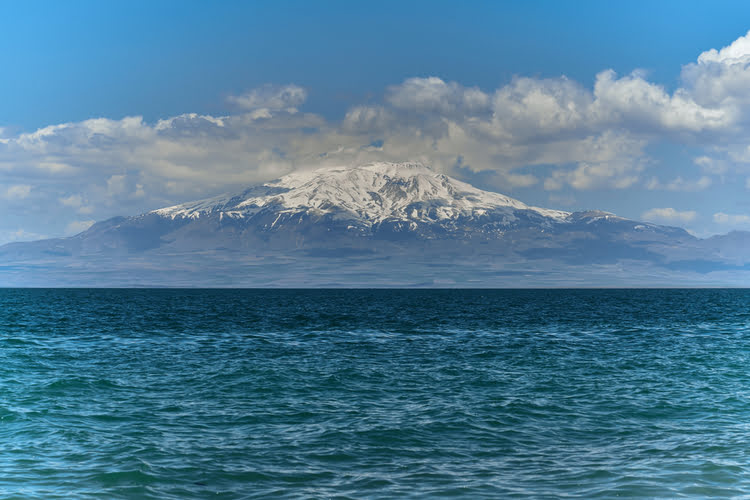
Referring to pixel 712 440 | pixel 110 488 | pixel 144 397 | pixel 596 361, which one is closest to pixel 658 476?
pixel 712 440

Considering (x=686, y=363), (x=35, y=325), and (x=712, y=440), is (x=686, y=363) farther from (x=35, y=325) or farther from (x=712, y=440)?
(x=35, y=325)

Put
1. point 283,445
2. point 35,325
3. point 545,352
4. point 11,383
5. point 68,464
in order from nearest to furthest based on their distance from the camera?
point 68,464
point 283,445
point 11,383
point 545,352
point 35,325

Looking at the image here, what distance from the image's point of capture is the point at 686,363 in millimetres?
42250

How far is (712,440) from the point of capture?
22953 millimetres

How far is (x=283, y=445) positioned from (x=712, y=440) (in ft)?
47.9

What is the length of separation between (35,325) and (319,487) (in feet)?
231

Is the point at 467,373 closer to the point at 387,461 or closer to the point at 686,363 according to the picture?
the point at 686,363

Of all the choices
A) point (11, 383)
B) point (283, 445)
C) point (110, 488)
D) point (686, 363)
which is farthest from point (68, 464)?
point (686, 363)

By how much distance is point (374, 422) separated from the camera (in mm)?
25328

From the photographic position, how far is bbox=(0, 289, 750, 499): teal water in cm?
1852

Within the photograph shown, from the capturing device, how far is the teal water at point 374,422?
60.7ft

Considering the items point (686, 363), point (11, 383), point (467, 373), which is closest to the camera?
point (11, 383)

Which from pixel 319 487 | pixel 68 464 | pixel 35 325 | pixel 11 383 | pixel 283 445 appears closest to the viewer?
pixel 319 487

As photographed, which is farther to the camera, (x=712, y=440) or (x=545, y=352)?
(x=545, y=352)
